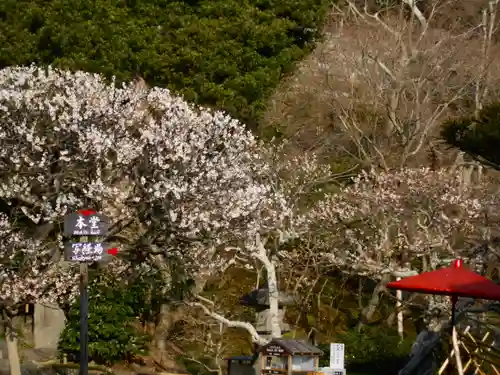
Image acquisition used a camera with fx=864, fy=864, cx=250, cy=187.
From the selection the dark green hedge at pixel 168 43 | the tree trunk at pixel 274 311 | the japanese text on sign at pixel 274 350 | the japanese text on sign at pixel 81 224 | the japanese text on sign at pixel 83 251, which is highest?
the dark green hedge at pixel 168 43

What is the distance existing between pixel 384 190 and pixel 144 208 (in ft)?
23.2

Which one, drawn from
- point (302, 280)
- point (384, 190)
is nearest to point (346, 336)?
point (302, 280)

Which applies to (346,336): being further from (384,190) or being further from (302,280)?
(384,190)

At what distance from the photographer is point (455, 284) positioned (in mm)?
11891

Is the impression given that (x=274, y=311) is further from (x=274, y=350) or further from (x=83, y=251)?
(x=83, y=251)

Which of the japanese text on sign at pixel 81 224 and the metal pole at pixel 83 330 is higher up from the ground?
the japanese text on sign at pixel 81 224

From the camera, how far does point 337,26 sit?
28.1 metres

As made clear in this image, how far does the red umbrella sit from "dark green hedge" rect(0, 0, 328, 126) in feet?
34.0

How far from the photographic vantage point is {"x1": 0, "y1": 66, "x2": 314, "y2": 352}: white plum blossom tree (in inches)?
591

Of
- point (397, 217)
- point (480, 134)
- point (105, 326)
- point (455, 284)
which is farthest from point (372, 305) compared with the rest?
point (480, 134)

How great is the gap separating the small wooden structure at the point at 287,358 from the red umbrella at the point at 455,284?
2733mm

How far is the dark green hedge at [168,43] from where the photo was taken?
838 inches

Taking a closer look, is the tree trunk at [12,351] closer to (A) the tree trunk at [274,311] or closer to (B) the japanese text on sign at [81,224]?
(B) the japanese text on sign at [81,224]

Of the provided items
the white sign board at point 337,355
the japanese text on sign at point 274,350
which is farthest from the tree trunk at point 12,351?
the white sign board at point 337,355
